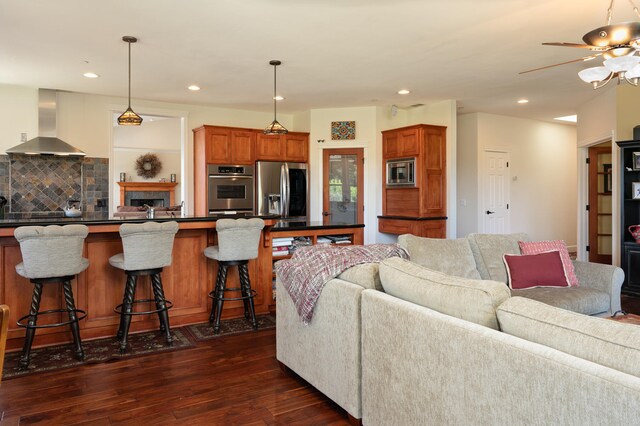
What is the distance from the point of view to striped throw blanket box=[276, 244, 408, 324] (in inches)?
99.0

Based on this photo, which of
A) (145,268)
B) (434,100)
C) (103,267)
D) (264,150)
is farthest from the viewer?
(264,150)

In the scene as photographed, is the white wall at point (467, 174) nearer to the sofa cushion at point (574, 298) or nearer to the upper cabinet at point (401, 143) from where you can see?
the upper cabinet at point (401, 143)

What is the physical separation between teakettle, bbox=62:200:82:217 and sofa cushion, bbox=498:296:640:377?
5.35 meters

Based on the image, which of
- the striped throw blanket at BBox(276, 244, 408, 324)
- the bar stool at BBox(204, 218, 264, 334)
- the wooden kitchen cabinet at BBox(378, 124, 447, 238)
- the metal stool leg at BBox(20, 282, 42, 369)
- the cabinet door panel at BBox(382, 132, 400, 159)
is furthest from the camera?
the cabinet door panel at BBox(382, 132, 400, 159)

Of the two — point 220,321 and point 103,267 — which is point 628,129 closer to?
point 220,321

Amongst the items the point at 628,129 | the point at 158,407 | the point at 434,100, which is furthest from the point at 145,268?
the point at 628,129

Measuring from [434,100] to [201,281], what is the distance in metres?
4.48

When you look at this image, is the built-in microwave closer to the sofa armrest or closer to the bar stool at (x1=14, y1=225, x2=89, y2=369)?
the sofa armrest

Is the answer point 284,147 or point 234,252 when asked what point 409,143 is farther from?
point 234,252

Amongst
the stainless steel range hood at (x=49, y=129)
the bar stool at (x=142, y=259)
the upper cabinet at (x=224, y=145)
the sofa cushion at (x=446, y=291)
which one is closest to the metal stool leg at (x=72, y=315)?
the bar stool at (x=142, y=259)

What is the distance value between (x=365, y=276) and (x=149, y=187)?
9.71 metres

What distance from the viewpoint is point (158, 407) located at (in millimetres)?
2527

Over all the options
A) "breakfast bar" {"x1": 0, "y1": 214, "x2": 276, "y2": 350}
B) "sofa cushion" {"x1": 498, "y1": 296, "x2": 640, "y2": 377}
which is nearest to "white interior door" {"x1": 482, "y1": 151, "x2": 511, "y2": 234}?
"breakfast bar" {"x1": 0, "y1": 214, "x2": 276, "y2": 350}

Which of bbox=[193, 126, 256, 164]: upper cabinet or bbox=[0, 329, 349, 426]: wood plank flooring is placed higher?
bbox=[193, 126, 256, 164]: upper cabinet
